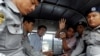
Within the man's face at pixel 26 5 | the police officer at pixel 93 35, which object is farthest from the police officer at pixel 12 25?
the police officer at pixel 93 35

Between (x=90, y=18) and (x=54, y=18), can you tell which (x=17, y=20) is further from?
(x=54, y=18)

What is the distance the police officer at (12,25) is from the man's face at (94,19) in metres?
0.77

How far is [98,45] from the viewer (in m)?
1.89

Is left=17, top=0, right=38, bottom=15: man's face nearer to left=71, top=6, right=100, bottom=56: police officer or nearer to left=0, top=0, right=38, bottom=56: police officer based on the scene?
left=0, top=0, right=38, bottom=56: police officer

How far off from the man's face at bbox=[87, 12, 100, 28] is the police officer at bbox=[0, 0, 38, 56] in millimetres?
769

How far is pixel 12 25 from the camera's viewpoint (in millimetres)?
1226

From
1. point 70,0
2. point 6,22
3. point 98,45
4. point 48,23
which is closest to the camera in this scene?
point 6,22

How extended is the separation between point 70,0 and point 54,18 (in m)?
2.21

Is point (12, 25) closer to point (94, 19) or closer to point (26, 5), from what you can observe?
point (26, 5)

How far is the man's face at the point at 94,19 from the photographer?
1.92 meters

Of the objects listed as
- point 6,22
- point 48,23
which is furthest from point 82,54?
point 48,23

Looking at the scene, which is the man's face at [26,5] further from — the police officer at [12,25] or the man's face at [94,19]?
the man's face at [94,19]

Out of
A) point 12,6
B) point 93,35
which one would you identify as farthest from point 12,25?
point 93,35

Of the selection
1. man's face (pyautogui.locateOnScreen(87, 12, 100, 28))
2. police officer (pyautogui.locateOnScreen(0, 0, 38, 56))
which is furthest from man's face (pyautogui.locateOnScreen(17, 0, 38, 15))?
man's face (pyautogui.locateOnScreen(87, 12, 100, 28))
